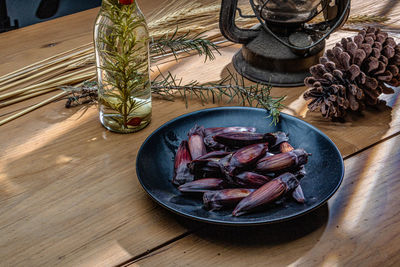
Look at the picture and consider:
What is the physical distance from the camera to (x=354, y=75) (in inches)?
28.4

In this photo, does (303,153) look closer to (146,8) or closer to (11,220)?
(11,220)

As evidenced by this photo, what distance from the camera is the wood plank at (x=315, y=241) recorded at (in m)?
0.48

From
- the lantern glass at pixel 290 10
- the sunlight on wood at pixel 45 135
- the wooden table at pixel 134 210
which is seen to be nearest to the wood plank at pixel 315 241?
the wooden table at pixel 134 210

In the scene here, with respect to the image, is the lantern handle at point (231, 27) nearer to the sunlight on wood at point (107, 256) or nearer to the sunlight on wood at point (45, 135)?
the sunlight on wood at point (45, 135)

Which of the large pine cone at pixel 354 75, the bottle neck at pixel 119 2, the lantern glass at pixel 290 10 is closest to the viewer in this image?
the bottle neck at pixel 119 2

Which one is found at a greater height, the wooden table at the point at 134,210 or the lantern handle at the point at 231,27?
the lantern handle at the point at 231,27

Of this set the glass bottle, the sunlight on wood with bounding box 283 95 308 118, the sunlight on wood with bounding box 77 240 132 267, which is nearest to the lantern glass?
the sunlight on wood with bounding box 283 95 308 118

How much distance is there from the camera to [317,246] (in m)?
0.49

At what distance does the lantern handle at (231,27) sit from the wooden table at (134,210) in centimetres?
19

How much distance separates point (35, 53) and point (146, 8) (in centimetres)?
37

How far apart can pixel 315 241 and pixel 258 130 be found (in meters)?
0.23

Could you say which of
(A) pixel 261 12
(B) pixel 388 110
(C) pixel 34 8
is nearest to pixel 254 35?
(A) pixel 261 12

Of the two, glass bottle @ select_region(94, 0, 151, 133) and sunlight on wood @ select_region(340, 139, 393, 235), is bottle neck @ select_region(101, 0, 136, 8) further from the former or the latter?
sunlight on wood @ select_region(340, 139, 393, 235)

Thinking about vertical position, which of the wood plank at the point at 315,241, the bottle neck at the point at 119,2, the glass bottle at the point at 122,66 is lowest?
the wood plank at the point at 315,241
